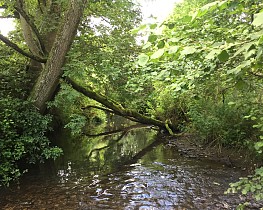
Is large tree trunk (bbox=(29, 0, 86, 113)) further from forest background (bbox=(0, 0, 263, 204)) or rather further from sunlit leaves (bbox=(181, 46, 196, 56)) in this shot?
sunlit leaves (bbox=(181, 46, 196, 56))

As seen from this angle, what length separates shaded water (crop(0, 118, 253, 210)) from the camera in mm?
5445

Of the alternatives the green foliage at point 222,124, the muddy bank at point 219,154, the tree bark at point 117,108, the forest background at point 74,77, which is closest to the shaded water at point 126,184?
the muddy bank at point 219,154

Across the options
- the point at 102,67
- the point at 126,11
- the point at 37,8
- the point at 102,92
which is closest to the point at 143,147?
A: the point at 102,92

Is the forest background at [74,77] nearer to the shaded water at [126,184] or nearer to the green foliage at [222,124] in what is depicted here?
the green foliage at [222,124]

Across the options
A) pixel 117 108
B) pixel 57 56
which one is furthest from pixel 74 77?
pixel 117 108

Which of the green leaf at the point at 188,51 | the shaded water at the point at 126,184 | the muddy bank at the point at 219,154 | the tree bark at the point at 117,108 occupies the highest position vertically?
the tree bark at the point at 117,108

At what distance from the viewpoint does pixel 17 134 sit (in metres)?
6.76

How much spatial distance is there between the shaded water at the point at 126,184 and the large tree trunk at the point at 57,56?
7.56 ft

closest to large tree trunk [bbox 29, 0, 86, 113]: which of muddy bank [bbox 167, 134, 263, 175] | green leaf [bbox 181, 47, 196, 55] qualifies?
muddy bank [bbox 167, 134, 263, 175]

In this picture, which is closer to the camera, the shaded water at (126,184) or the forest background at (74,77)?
the shaded water at (126,184)

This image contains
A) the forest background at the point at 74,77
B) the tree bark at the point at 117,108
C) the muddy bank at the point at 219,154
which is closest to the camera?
the forest background at the point at 74,77

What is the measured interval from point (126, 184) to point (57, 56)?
4014 mm

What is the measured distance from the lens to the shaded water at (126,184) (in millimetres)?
5445

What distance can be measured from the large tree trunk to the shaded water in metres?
2.30
